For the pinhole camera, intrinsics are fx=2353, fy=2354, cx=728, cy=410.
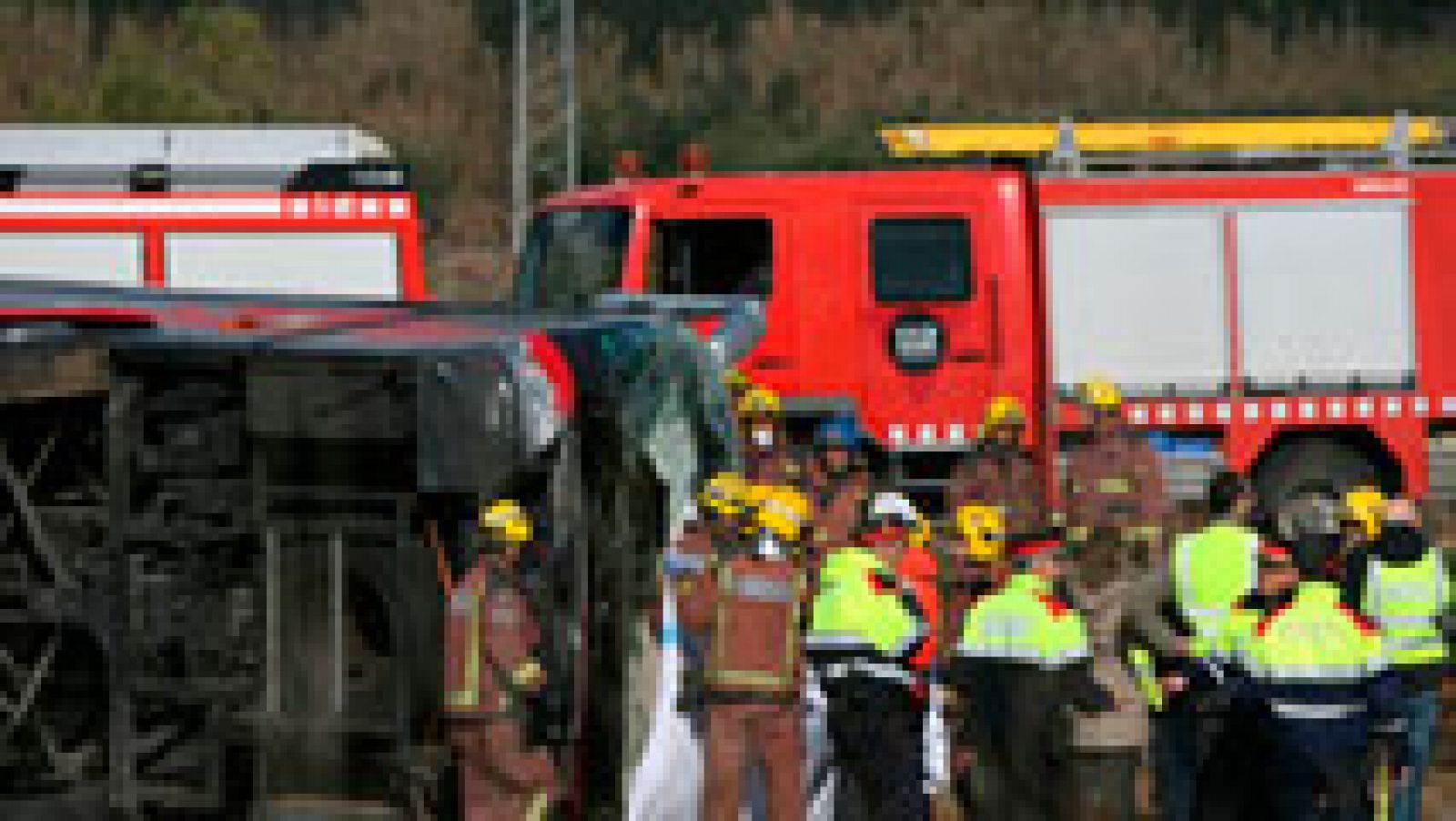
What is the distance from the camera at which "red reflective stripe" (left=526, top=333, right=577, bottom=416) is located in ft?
26.6

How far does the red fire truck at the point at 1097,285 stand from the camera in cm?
1415

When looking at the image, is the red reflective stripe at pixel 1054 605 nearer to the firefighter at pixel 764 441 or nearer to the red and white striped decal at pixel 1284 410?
the firefighter at pixel 764 441

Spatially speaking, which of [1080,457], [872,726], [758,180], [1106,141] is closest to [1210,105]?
[1106,141]

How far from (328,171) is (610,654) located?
7298mm

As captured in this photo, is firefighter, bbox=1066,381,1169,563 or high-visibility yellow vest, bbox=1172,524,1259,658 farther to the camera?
firefighter, bbox=1066,381,1169,563

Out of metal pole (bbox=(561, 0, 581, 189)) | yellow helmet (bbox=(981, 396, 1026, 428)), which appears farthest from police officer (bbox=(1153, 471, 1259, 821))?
metal pole (bbox=(561, 0, 581, 189))

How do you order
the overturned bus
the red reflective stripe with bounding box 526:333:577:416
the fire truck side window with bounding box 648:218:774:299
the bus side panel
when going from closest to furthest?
the overturned bus, the red reflective stripe with bounding box 526:333:577:416, the fire truck side window with bounding box 648:218:774:299, the bus side panel

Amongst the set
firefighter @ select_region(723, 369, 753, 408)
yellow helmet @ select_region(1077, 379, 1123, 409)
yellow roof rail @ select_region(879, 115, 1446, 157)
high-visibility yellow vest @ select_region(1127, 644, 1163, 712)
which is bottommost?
high-visibility yellow vest @ select_region(1127, 644, 1163, 712)

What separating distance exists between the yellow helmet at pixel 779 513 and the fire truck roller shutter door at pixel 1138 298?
548cm

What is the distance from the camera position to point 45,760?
7906 millimetres

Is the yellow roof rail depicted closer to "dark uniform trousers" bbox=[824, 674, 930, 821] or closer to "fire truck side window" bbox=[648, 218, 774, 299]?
"fire truck side window" bbox=[648, 218, 774, 299]

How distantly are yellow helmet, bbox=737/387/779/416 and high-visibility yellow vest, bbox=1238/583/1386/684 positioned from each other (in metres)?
5.11

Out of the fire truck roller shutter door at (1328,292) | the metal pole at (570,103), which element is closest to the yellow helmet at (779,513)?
the fire truck roller shutter door at (1328,292)

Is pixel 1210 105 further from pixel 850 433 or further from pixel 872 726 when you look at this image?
pixel 872 726
